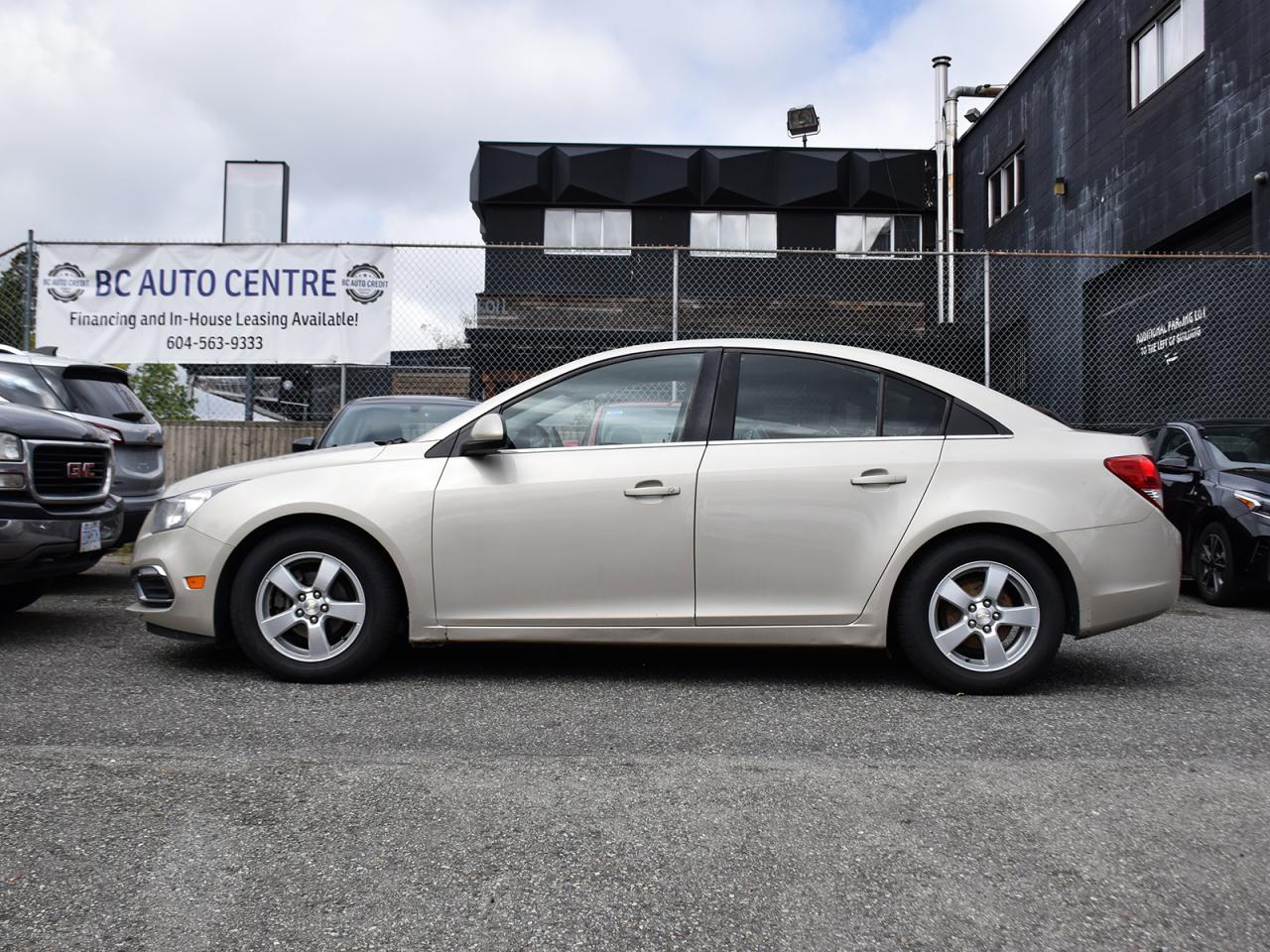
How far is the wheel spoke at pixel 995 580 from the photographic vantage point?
450 cm

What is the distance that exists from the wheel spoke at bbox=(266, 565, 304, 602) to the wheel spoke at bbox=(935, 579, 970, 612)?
2752 mm

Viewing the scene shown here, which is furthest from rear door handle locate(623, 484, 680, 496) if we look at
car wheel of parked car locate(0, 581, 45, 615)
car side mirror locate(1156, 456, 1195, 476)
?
car side mirror locate(1156, 456, 1195, 476)

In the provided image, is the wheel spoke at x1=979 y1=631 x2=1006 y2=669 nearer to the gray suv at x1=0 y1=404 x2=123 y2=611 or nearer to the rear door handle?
the rear door handle

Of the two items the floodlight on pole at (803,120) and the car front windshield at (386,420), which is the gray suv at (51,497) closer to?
the car front windshield at (386,420)

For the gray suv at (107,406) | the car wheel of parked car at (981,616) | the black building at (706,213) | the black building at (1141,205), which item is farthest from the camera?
the black building at (706,213)

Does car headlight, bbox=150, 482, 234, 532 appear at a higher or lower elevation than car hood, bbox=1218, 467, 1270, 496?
lower

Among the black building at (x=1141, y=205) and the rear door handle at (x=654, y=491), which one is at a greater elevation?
the black building at (x=1141, y=205)

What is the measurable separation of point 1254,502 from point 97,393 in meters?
8.45

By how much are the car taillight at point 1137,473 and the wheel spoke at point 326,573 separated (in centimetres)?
336

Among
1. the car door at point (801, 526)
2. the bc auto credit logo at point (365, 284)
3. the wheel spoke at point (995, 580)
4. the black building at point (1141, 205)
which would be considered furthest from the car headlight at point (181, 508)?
the black building at point (1141, 205)

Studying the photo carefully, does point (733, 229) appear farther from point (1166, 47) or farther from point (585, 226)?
point (1166, 47)

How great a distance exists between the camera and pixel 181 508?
4.83 m

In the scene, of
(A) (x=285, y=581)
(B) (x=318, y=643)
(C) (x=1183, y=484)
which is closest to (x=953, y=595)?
(B) (x=318, y=643)

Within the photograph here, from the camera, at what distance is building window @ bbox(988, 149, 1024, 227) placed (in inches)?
825
